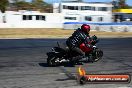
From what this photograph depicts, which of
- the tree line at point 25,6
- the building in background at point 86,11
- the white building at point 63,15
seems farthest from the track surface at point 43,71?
the building in background at point 86,11

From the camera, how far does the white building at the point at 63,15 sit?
65113 millimetres

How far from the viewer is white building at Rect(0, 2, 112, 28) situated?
65.1 meters

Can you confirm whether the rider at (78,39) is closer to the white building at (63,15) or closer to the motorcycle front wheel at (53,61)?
the motorcycle front wheel at (53,61)

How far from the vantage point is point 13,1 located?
428 ft

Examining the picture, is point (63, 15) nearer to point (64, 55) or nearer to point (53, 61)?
point (64, 55)

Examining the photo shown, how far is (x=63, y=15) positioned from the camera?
244ft

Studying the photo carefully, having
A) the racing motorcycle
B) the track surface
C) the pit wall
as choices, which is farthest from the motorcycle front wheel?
the pit wall

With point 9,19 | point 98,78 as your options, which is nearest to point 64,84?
point 98,78

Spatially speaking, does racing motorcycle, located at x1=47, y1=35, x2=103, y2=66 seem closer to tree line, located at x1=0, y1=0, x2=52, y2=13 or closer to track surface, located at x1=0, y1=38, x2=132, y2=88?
track surface, located at x1=0, y1=38, x2=132, y2=88

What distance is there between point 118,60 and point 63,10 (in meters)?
66.3

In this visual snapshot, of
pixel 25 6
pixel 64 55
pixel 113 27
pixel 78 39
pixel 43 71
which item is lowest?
pixel 25 6

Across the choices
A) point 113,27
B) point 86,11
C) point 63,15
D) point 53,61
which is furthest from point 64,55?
point 86,11

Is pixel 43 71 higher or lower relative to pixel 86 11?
higher

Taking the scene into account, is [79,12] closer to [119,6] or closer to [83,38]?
[83,38]
